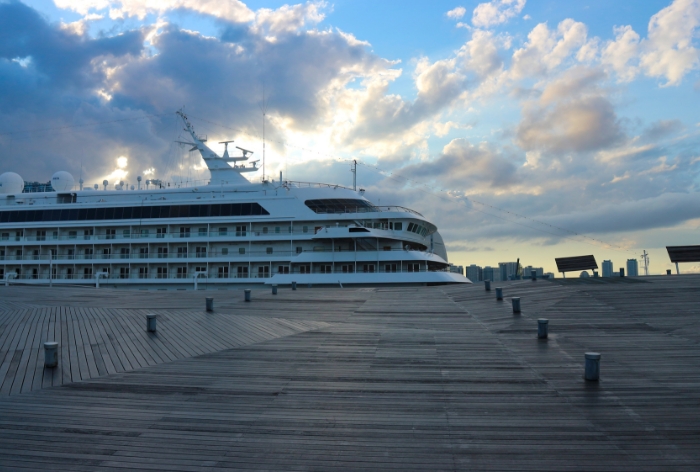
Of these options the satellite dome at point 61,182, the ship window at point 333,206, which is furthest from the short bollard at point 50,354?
the satellite dome at point 61,182

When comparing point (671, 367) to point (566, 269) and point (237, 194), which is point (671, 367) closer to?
point (566, 269)

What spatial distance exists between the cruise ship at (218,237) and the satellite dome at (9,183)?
18.0ft

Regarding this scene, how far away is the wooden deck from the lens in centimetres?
546

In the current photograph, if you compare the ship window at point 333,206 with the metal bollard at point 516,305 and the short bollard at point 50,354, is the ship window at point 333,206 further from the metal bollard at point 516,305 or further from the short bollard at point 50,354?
the short bollard at point 50,354

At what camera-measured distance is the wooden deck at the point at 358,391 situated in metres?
5.46

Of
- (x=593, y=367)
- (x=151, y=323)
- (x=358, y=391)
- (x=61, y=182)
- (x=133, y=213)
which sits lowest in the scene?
(x=358, y=391)

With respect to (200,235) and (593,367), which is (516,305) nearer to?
(593,367)

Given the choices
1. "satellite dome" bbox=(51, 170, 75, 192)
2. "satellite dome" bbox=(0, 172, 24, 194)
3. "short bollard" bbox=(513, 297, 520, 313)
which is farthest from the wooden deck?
"satellite dome" bbox=(0, 172, 24, 194)

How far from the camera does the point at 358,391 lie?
25.5 feet

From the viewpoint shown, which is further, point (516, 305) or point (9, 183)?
point (9, 183)

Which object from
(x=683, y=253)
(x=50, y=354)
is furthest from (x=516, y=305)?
(x=50, y=354)

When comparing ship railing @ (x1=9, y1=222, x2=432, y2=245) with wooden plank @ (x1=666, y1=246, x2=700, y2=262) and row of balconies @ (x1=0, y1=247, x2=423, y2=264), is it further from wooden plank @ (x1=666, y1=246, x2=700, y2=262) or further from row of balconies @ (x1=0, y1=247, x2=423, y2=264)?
wooden plank @ (x1=666, y1=246, x2=700, y2=262)

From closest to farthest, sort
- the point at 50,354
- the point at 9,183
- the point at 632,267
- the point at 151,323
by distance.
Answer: the point at 50,354
the point at 151,323
the point at 632,267
the point at 9,183

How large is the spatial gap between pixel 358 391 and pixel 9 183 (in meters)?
55.1
